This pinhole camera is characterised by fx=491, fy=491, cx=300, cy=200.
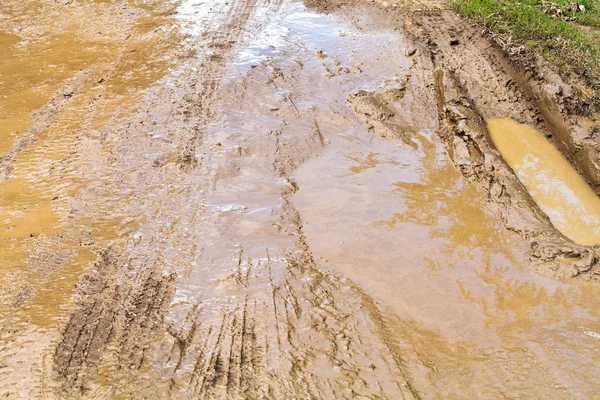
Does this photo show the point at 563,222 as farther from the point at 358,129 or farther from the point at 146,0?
the point at 146,0

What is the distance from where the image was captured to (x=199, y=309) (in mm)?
3760

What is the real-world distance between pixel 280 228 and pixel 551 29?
617cm

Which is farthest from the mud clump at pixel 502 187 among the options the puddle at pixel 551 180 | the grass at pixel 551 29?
the grass at pixel 551 29

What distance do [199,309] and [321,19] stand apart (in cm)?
686

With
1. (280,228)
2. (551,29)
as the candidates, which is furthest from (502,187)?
(551,29)

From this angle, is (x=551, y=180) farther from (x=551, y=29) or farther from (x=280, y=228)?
(x=280, y=228)

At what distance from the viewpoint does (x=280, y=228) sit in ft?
15.2

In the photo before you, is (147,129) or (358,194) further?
(147,129)

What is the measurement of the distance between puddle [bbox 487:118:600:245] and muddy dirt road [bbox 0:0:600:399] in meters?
0.20

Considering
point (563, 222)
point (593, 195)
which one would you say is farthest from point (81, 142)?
point (593, 195)

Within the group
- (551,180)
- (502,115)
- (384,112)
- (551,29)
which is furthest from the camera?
(551,29)

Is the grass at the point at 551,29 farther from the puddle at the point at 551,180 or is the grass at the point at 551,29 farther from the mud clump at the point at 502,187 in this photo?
the mud clump at the point at 502,187

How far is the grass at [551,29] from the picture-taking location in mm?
7160

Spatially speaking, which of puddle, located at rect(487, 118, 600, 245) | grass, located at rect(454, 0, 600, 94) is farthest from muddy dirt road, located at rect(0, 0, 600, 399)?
grass, located at rect(454, 0, 600, 94)
